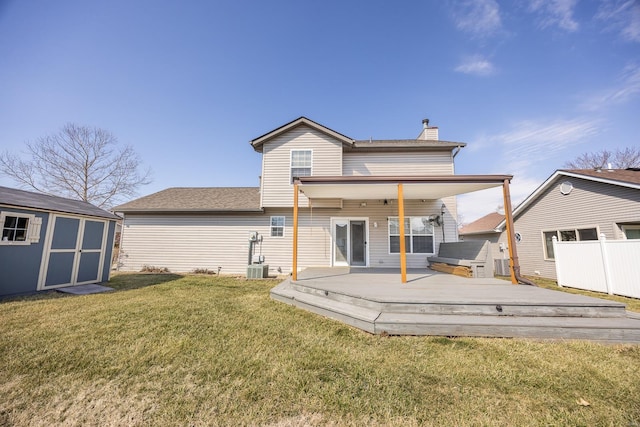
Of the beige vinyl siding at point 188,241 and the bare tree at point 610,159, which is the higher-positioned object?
the bare tree at point 610,159

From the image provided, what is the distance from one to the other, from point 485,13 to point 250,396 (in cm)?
1222

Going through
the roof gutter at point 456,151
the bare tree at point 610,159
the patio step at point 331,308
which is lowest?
the patio step at point 331,308

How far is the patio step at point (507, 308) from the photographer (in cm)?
356

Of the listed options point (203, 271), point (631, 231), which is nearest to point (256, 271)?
point (203, 271)

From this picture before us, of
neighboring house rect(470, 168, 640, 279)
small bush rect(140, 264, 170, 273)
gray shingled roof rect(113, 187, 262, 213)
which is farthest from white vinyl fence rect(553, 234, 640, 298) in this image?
small bush rect(140, 264, 170, 273)

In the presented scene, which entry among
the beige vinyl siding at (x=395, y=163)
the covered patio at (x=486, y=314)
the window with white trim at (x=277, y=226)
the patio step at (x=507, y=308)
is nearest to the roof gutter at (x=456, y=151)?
the beige vinyl siding at (x=395, y=163)

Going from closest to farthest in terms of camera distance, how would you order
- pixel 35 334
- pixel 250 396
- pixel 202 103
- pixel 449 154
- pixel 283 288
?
pixel 250 396, pixel 35 334, pixel 283 288, pixel 449 154, pixel 202 103

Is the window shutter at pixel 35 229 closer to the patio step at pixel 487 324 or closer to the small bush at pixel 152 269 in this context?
the small bush at pixel 152 269

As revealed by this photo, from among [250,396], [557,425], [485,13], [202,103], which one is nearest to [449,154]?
[485,13]

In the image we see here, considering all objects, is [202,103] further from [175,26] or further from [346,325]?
[346,325]

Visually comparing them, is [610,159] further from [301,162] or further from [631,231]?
[301,162]

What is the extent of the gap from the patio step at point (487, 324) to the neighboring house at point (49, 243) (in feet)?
28.1

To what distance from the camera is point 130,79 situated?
9617mm

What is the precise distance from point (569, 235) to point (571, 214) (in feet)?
3.11
